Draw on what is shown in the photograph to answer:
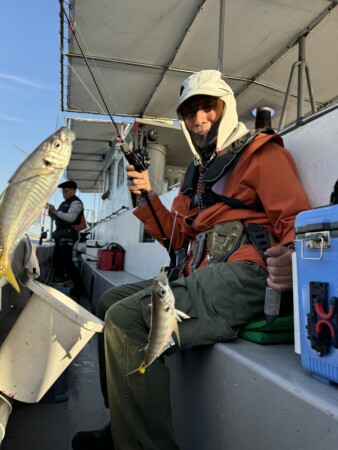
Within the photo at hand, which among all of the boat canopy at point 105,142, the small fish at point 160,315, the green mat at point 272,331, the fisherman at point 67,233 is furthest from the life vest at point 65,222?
the small fish at point 160,315

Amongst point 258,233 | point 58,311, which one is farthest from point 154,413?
point 258,233

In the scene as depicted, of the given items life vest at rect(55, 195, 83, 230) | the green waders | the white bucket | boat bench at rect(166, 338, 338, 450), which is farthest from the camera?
life vest at rect(55, 195, 83, 230)

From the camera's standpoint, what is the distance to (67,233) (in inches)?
291

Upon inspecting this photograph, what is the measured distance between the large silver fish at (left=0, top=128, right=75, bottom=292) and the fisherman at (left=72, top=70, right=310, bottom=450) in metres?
0.85

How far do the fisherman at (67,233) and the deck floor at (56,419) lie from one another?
14.6 feet

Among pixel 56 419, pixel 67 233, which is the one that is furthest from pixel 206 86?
pixel 67 233

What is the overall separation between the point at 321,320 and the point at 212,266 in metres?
0.72

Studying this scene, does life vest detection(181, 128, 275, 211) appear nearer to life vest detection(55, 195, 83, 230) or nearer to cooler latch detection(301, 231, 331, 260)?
cooler latch detection(301, 231, 331, 260)

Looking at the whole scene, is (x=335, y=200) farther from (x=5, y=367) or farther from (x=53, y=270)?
(x=53, y=270)

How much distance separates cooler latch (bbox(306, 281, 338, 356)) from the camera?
1092 millimetres

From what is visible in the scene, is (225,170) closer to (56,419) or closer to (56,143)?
(56,143)

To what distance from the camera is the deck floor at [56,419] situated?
211 cm

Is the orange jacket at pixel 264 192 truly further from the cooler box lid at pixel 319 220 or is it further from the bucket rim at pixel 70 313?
the bucket rim at pixel 70 313

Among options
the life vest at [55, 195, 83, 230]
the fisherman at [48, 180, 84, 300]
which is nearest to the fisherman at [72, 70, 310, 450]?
the fisherman at [48, 180, 84, 300]
